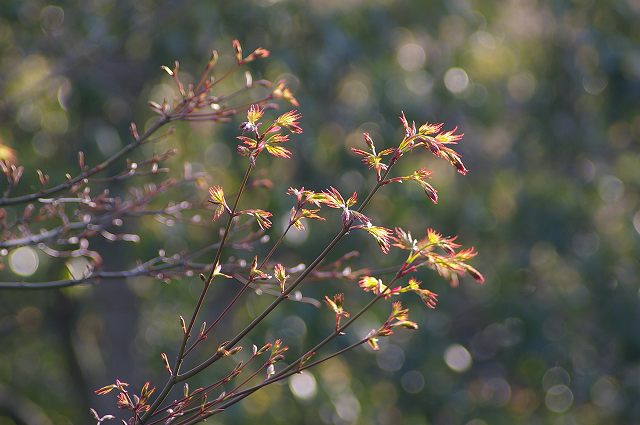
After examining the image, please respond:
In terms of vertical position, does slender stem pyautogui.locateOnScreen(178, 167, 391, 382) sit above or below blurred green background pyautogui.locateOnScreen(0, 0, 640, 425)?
above

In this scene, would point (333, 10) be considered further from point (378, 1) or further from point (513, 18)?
point (513, 18)

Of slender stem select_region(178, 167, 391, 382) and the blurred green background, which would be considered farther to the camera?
the blurred green background

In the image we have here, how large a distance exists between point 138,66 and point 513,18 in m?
2.41

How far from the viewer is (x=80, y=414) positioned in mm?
5996

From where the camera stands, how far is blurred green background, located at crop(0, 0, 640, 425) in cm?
456

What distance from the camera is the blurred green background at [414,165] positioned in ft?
15.0

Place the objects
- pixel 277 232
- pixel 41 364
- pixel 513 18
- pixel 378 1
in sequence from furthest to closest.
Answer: pixel 41 364 < pixel 513 18 < pixel 378 1 < pixel 277 232

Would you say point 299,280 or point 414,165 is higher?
point 299,280

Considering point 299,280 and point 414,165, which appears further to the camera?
point 414,165

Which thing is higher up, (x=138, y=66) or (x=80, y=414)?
(x=138, y=66)

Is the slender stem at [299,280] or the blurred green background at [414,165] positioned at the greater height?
the slender stem at [299,280]

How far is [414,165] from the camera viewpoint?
15.5 feet

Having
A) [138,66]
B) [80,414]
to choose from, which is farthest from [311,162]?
[80,414]

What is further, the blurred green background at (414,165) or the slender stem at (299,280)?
the blurred green background at (414,165)
